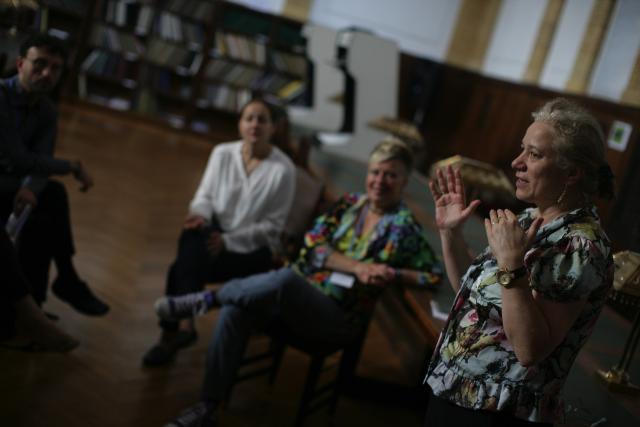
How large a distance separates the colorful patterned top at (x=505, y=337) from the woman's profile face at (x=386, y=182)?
0.99 meters

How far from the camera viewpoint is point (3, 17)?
3461 millimetres

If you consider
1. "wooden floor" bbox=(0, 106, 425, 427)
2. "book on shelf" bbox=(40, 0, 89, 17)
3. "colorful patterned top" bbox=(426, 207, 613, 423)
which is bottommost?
"wooden floor" bbox=(0, 106, 425, 427)

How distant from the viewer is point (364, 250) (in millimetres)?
2418

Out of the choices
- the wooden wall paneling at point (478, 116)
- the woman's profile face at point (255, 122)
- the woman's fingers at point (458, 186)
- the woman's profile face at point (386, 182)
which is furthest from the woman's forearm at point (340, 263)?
the wooden wall paneling at point (478, 116)

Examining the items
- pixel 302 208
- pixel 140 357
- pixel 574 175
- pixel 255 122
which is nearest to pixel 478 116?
pixel 302 208

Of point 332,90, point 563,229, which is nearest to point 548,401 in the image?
point 563,229

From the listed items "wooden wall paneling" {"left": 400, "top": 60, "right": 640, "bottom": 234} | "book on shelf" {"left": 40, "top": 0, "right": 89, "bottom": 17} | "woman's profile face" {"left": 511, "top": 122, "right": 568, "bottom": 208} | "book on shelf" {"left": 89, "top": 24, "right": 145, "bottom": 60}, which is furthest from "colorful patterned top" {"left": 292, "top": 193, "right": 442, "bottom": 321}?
"book on shelf" {"left": 40, "top": 0, "right": 89, "bottom": 17}

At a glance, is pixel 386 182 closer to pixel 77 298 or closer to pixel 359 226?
A: pixel 359 226

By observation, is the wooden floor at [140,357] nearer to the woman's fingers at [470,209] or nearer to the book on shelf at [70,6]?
the woman's fingers at [470,209]

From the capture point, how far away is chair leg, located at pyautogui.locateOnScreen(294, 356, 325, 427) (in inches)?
93.1

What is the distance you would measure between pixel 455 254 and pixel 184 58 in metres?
6.85

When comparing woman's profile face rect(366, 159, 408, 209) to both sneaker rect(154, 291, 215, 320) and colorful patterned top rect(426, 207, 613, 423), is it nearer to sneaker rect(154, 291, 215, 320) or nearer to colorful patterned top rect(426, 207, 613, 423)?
sneaker rect(154, 291, 215, 320)

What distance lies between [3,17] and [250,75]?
184 inches

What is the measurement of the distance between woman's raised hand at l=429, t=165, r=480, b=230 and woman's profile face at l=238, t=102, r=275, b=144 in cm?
153
